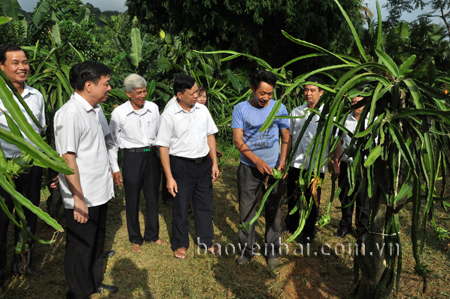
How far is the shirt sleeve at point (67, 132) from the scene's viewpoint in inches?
82.7

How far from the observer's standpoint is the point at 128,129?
3330mm

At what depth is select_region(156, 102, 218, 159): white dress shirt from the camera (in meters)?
3.17

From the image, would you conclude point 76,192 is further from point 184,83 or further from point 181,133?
point 184,83

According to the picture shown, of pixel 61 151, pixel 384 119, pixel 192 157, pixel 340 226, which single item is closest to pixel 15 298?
pixel 61 151

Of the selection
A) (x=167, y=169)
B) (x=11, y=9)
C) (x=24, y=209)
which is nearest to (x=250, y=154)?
(x=167, y=169)

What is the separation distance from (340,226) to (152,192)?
2.12 metres

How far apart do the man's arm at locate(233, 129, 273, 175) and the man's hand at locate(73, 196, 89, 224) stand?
4.51ft

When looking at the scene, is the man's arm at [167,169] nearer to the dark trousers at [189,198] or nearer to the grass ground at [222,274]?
the dark trousers at [189,198]

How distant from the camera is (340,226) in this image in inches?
147

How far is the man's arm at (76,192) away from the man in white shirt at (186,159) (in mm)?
1030

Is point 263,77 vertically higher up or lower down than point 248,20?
lower down

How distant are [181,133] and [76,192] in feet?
4.09

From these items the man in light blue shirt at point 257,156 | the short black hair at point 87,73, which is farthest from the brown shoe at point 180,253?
the short black hair at point 87,73

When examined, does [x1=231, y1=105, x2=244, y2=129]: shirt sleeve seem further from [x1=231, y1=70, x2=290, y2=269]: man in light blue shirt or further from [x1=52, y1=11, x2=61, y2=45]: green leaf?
[x1=52, y1=11, x2=61, y2=45]: green leaf
